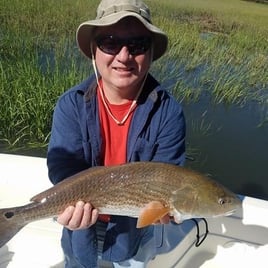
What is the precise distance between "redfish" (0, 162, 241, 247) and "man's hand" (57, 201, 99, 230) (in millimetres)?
25

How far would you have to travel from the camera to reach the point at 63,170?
2.21 meters

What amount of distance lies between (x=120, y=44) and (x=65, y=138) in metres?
0.56

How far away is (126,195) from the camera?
6.49ft

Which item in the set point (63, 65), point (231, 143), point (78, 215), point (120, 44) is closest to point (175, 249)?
point (78, 215)

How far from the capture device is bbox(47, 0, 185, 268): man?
2.15m

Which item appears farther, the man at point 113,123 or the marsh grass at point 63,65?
the marsh grass at point 63,65

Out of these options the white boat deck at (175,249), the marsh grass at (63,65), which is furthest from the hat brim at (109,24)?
the marsh grass at (63,65)

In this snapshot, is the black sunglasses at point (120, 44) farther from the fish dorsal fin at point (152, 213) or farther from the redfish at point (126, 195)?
the fish dorsal fin at point (152, 213)

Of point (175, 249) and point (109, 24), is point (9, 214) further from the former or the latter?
point (175, 249)

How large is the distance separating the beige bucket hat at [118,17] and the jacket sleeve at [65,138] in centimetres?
33

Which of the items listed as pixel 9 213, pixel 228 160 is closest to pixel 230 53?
pixel 228 160

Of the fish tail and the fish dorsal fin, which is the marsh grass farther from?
the fish dorsal fin

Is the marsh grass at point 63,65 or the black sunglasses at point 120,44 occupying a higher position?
the black sunglasses at point 120,44

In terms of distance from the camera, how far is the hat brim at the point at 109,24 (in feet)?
6.67
